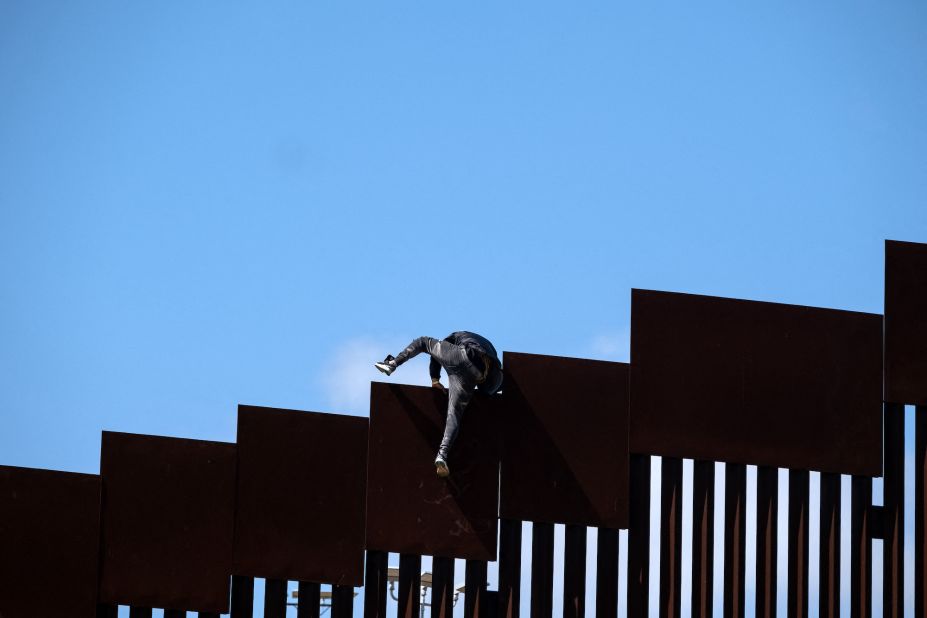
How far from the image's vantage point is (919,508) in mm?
16000

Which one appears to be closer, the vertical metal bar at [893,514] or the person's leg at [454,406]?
the person's leg at [454,406]

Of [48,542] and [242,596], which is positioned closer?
[48,542]

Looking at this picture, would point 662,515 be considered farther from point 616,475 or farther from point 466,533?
point 466,533

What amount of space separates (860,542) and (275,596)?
5173 millimetres

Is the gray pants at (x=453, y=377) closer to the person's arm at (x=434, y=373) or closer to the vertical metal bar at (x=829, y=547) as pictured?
the person's arm at (x=434, y=373)

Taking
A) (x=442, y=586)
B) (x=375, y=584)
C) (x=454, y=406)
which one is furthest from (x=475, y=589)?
(x=454, y=406)

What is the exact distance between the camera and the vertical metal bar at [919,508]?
1587cm

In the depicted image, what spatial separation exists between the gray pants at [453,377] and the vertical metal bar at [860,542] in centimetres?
364

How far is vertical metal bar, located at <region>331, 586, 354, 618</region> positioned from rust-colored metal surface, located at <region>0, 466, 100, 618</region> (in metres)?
2.01

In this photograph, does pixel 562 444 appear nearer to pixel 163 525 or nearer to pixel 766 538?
pixel 766 538

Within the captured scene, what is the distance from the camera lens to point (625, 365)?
15586mm

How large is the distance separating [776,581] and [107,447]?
587cm

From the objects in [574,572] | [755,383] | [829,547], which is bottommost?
[574,572]

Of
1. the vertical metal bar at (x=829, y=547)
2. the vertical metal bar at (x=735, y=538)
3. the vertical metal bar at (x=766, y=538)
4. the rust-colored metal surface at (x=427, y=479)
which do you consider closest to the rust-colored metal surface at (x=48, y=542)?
the rust-colored metal surface at (x=427, y=479)
